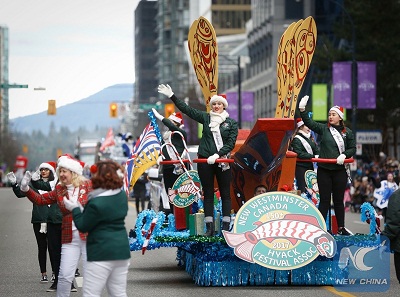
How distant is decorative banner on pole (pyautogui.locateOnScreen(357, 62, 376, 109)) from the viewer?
158 ft

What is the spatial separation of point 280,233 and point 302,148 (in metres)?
3.14

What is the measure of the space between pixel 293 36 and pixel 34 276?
4.78m

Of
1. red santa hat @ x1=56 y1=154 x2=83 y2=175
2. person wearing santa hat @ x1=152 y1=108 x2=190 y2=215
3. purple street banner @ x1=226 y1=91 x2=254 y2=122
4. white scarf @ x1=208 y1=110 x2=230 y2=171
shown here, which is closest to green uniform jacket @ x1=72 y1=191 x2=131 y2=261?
red santa hat @ x1=56 y1=154 x2=83 y2=175

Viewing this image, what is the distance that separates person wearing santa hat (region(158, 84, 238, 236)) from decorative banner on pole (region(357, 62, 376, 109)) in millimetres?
33082

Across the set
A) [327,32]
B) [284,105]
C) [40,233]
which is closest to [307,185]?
[284,105]

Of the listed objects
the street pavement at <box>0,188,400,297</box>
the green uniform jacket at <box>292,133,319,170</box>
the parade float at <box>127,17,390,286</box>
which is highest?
the green uniform jacket at <box>292,133,319,170</box>

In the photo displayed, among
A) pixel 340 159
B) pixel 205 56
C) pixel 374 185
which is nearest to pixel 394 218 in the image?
A: pixel 340 159

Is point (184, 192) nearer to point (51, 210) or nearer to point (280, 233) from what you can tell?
point (280, 233)

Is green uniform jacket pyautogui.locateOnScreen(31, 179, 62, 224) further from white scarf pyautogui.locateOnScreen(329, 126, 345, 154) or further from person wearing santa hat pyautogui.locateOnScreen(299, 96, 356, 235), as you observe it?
white scarf pyautogui.locateOnScreen(329, 126, 345, 154)

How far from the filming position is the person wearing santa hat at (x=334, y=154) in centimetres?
1581

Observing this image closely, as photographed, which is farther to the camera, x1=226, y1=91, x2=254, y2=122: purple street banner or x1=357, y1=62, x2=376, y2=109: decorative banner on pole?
x1=226, y1=91, x2=254, y2=122: purple street banner

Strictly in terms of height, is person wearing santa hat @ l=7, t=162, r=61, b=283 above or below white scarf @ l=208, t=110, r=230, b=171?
below

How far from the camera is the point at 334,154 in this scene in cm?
1583

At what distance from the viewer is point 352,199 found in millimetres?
40906
